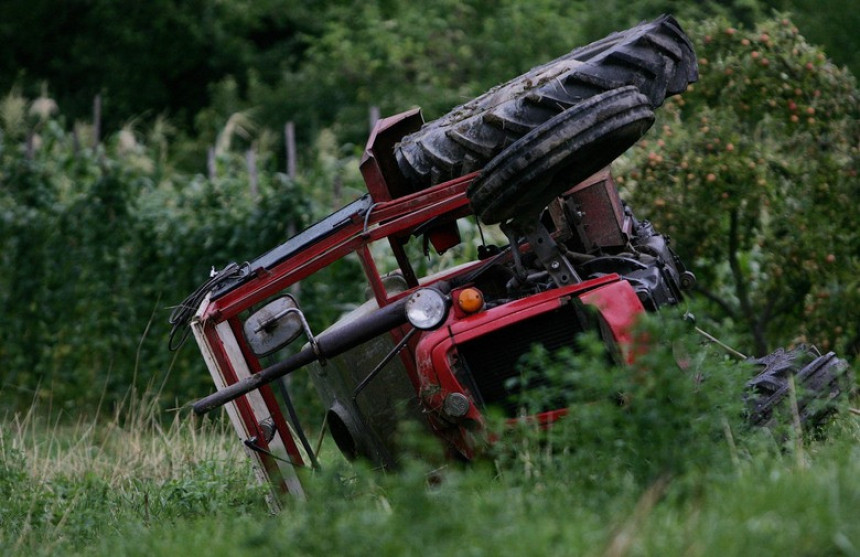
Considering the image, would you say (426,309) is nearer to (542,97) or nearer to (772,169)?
(542,97)

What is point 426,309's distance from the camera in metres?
6.30

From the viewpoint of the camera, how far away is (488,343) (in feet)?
21.0

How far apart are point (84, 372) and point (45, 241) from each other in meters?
1.55

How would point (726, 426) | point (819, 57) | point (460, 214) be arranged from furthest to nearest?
1. point (819, 57)
2. point (460, 214)
3. point (726, 426)

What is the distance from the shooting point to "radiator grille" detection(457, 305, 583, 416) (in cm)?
632

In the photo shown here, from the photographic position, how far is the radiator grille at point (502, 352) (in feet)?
20.7

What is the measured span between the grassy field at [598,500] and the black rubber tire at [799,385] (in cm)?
13

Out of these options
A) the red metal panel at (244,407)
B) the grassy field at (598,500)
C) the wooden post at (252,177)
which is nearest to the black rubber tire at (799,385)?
the grassy field at (598,500)

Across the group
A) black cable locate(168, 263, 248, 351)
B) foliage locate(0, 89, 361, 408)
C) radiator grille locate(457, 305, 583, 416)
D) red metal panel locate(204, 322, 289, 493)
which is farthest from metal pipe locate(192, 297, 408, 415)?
foliage locate(0, 89, 361, 408)

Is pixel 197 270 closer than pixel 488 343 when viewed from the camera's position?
No

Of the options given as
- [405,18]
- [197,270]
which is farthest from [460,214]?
[405,18]

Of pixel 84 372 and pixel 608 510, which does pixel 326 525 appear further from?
pixel 84 372

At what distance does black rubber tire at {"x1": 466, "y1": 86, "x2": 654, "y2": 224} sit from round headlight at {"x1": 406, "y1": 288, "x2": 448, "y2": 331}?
1.44 feet

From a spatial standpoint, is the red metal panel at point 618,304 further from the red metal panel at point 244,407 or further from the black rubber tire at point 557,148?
the red metal panel at point 244,407
